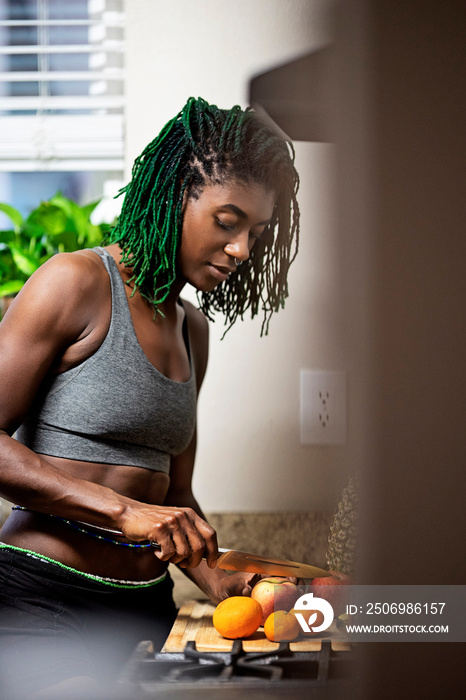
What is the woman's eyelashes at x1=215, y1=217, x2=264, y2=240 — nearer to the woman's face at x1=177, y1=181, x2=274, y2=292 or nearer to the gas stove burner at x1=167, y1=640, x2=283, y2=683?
the woman's face at x1=177, y1=181, x2=274, y2=292

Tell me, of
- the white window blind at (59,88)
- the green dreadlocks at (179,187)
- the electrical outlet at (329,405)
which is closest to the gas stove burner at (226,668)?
the electrical outlet at (329,405)

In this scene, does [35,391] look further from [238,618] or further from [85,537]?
[238,618]

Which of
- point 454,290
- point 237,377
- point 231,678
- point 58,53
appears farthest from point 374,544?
point 58,53

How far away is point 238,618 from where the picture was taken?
0.55 meters

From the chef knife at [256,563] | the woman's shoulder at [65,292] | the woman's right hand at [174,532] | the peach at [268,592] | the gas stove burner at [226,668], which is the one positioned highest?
the woman's shoulder at [65,292]

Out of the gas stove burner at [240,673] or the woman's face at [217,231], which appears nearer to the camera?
the gas stove burner at [240,673]

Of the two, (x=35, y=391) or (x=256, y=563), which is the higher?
(x=35, y=391)

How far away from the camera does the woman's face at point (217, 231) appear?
60 cm

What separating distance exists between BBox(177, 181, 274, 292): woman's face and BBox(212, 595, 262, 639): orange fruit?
12.5 inches

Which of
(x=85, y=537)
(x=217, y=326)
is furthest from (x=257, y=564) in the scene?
(x=217, y=326)

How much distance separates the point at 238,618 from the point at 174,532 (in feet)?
0.32

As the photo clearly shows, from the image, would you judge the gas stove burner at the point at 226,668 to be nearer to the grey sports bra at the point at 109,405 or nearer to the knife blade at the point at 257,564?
the knife blade at the point at 257,564

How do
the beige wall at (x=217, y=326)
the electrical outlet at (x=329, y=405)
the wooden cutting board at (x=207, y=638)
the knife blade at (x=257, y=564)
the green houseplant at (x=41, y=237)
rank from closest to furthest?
the electrical outlet at (x=329, y=405)
the wooden cutting board at (x=207, y=638)
the knife blade at (x=257, y=564)
the beige wall at (x=217, y=326)
the green houseplant at (x=41, y=237)

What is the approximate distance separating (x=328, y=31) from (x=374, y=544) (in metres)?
0.14
